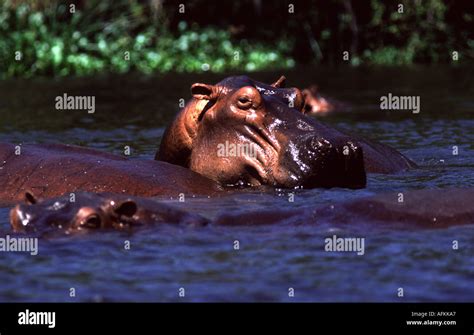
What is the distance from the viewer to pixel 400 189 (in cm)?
923

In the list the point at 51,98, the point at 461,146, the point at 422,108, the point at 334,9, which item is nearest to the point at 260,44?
the point at 334,9

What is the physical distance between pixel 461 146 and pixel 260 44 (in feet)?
62.0

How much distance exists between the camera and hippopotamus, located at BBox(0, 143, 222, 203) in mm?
8633

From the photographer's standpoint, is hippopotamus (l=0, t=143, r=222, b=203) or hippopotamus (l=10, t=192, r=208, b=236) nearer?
hippopotamus (l=10, t=192, r=208, b=236)

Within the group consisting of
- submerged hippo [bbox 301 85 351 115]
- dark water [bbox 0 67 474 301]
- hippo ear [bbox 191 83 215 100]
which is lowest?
dark water [bbox 0 67 474 301]

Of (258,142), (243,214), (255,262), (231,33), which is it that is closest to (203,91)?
(258,142)

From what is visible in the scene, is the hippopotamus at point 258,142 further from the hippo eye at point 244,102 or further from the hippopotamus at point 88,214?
the hippopotamus at point 88,214

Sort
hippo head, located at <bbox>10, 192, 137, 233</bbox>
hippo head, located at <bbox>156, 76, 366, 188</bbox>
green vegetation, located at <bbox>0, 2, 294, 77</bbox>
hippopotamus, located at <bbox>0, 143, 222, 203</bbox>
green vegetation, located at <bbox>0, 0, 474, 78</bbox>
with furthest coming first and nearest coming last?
green vegetation, located at <bbox>0, 0, 474, 78</bbox>
green vegetation, located at <bbox>0, 2, 294, 77</bbox>
hippo head, located at <bbox>156, 76, 366, 188</bbox>
hippopotamus, located at <bbox>0, 143, 222, 203</bbox>
hippo head, located at <bbox>10, 192, 137, 233</bbox>

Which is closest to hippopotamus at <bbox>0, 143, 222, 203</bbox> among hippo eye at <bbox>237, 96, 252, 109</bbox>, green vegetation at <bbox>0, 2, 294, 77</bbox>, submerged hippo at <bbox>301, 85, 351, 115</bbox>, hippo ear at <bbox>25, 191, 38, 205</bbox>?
hippo eye at <bbox>237, 96, 252, 109</bbox>

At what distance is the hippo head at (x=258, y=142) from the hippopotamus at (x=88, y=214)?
1.53 metres

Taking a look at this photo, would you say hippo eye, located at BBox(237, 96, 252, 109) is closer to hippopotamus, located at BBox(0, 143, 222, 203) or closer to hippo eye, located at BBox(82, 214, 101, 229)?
hippopotamus, located at BBox(0, 143, 222, 203)

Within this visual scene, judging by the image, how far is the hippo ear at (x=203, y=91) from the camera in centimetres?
946

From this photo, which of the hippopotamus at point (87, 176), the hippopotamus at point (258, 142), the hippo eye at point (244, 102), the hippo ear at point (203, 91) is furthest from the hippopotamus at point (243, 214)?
the hippo ear at point (203, 91)
